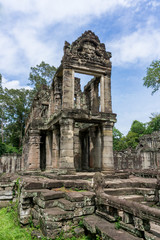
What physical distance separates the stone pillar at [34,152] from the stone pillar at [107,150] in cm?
468

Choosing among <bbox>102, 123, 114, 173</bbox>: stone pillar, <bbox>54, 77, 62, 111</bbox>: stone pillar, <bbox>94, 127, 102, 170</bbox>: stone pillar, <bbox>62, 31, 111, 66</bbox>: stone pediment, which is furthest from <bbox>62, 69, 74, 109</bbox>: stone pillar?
<bbox>54, 77, 62, 111</bbox>: stone pillar

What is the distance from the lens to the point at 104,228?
412 centimetres

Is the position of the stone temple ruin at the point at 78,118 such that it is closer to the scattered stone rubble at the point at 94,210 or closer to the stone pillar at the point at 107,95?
the stone pillar at the point at 107,95

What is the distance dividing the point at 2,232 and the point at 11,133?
32227 millimetres

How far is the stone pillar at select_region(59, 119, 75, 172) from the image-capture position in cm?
933

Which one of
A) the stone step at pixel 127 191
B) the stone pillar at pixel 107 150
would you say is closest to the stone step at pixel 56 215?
the stone step at pixel 127 191

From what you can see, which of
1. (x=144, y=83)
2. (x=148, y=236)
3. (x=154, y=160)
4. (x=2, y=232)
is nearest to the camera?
(x=148, y=236)

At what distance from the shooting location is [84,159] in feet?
45.4

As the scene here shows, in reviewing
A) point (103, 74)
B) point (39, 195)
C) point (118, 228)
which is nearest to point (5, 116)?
point (103, 74)

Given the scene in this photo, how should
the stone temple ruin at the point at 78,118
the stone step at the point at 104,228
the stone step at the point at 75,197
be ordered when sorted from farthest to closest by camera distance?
the stone temple ruin at the point at 78,118 → the stone step at the point at 75,197 → the stone step at the point at 104,228

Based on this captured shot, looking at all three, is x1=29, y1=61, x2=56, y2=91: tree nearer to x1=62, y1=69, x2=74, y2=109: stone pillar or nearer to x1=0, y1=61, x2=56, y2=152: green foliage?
x1=0, y1=61, x2=56, y2=152: green foliage

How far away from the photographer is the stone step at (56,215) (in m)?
4.66

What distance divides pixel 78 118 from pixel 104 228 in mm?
6250

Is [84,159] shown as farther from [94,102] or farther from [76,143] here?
[94,102]
